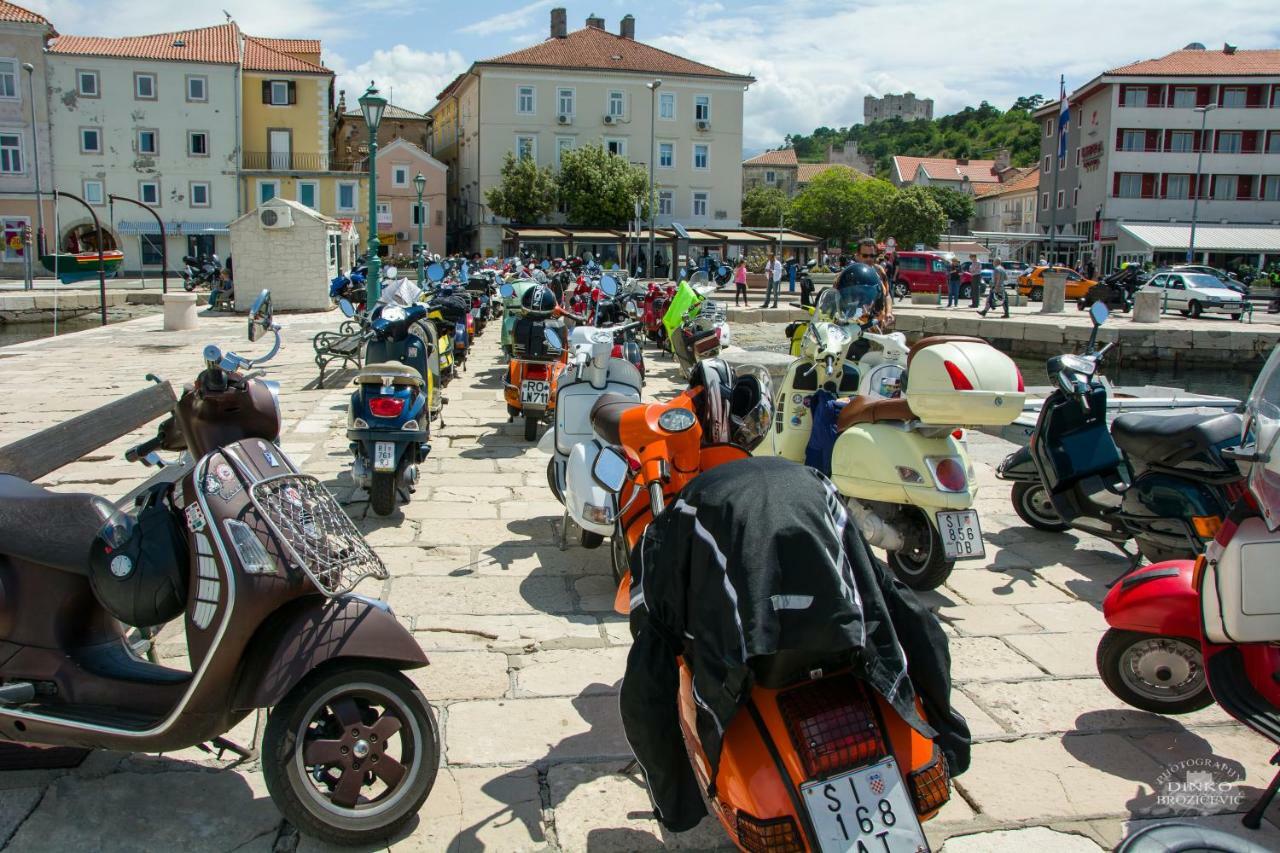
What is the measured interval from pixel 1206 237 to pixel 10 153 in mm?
54522

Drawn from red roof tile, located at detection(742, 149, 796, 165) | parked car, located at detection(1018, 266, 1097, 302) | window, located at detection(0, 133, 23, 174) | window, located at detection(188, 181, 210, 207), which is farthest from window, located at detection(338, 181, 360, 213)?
red roof tile, located at detection(742, 149, 796, 165)

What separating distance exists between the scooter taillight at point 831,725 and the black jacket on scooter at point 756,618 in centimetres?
6

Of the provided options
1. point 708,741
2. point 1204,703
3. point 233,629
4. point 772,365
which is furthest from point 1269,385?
point 772,365

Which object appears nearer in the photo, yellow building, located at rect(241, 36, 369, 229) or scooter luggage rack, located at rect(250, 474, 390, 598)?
scooter luggage rack, located at rect(250, 474, 390, 598)

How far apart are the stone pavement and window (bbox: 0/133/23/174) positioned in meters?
47.1

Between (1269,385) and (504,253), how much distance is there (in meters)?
51.0

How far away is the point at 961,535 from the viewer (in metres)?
4.63

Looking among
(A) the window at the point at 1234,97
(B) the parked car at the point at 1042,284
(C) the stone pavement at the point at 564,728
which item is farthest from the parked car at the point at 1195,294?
(A) the window at the point at 1234,97

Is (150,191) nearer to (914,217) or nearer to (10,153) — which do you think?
(10,153)

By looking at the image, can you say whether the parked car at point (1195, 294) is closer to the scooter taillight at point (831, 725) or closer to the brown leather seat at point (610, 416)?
the brown leather seat at point (610, 416)

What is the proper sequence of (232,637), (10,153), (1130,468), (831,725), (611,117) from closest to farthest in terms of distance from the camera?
(831,725) → (232,637) → (1130,468) → (10,153) → (611,117)

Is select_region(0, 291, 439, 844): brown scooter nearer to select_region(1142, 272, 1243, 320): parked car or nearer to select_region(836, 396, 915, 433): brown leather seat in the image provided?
select_region(836, 396, 915, 433): brown leather seat

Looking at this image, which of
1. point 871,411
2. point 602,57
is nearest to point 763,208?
point 602,57

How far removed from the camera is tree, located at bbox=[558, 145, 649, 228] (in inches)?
2013
